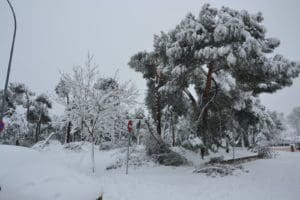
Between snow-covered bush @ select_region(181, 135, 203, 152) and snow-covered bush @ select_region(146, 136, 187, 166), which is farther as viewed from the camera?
snow-covered bush @ select_region(146, 136, 187, 166)

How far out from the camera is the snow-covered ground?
314cm

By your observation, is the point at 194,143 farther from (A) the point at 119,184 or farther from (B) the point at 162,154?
(A) the point at 119,184

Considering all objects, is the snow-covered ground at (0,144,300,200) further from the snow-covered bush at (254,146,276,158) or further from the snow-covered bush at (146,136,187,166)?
the snow-covered bush at (254,146,276,158)

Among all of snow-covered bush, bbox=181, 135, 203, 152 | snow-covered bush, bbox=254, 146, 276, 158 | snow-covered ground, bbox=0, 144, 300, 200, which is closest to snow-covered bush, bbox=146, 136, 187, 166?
snow-covered ground, bbox=0, 144, 300, 200

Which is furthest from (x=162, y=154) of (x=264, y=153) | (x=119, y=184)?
(x=264, y=153)

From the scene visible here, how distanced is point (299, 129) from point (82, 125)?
94.9 m

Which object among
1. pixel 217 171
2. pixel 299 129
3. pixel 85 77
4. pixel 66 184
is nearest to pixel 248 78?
pixel 217 171

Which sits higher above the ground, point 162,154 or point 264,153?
point 162,154

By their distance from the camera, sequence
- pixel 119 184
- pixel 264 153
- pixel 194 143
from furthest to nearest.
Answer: pixel 264 153
pixel 194 143
pixel 119 184

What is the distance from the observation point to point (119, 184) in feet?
26.2

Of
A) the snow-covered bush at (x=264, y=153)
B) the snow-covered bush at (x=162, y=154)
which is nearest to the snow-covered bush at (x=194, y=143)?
the snow-covered bush at (x=162, y=154)

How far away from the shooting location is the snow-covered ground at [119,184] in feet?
10.3

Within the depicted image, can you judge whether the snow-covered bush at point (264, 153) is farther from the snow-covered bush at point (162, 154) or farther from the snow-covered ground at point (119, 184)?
the snow-covered bush at point (162, 154)

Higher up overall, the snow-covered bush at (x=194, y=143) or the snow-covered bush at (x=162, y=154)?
the snow-covered bush at (x=194, y=143)
